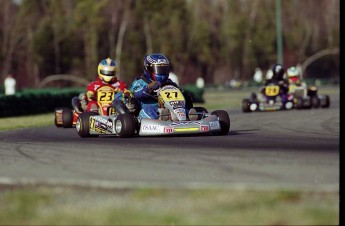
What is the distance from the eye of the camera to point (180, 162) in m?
8.39

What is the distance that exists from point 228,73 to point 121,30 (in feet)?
64.0

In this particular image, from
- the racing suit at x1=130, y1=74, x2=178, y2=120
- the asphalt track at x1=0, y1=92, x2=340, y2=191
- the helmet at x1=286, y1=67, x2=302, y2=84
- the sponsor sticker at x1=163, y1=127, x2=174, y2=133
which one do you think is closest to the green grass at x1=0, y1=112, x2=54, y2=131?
the racing suit at x1=130, y1=74, x2=178, y2=120

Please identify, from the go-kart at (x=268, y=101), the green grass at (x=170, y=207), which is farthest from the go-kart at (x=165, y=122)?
the go-kart at (x=268, y=101)

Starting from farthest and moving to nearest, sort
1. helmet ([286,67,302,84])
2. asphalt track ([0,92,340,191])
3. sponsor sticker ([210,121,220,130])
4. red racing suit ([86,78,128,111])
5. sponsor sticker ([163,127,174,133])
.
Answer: helmet ([286,67,302,84]) → red racing suit ([86,78,128,111]) → sponsor sticker ([210,121,220,130]) → sponsor sticker ([163,127,174,133]) → asphalt track ([0,92,340,191])

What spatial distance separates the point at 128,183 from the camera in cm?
700

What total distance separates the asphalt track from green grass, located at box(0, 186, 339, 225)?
28cm

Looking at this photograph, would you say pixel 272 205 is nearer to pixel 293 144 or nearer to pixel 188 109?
pixel 293 144

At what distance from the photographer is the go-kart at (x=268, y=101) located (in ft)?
78.3

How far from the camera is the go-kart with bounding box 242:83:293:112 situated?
23875mm

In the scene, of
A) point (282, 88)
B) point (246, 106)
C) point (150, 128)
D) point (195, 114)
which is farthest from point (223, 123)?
point (282, 88)

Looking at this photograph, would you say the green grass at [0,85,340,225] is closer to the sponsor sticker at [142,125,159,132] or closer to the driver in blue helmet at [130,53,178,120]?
the sponsor sticker at [142,125,159,132]

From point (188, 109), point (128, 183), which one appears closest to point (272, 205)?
point (128, 183)

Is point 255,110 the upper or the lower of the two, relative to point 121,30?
lower

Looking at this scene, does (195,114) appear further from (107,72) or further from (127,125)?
(107,72)
